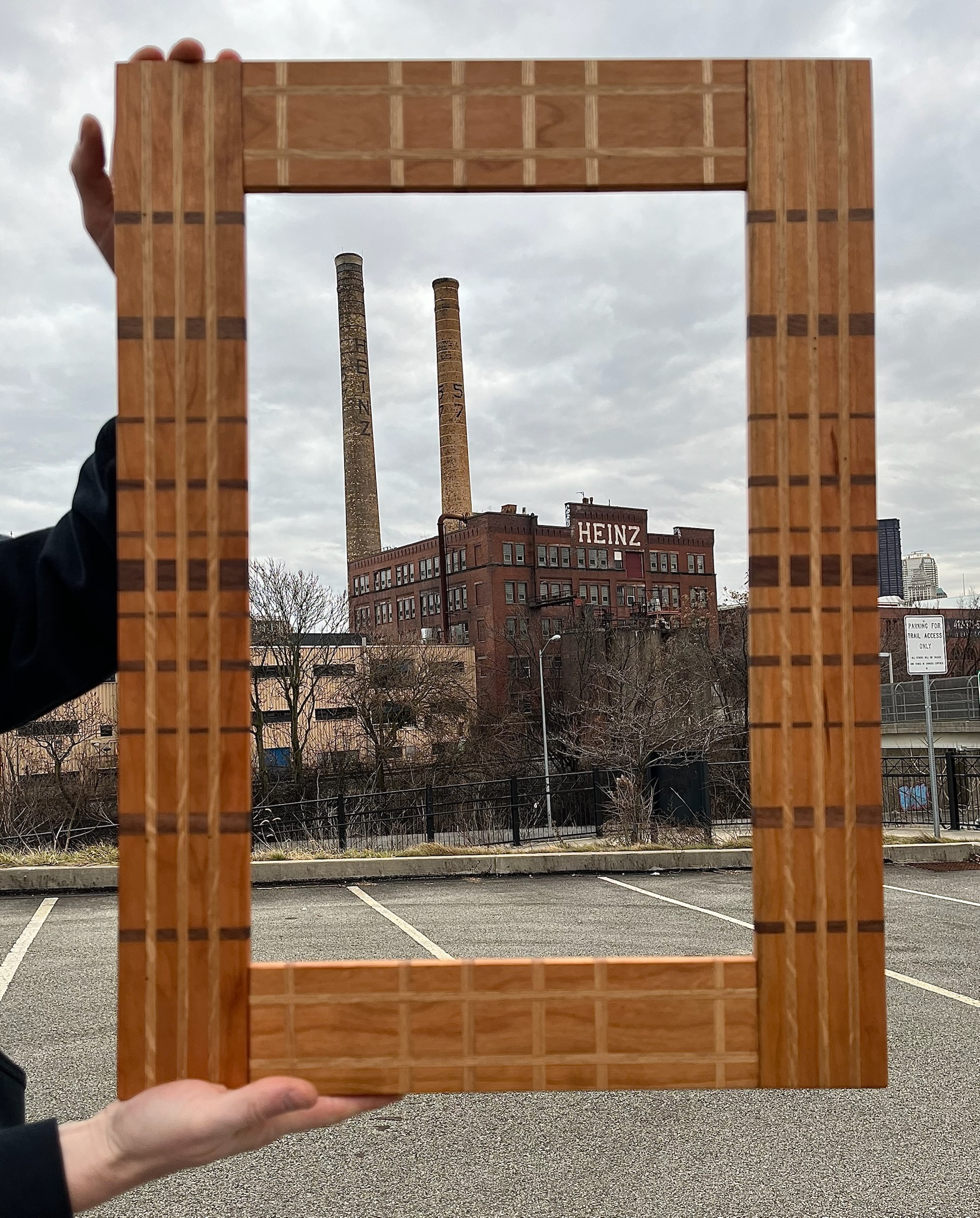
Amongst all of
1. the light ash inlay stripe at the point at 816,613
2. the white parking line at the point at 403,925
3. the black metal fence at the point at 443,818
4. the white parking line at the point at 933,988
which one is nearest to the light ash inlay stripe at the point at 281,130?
the light ash inlay stripe at the point at 816,613

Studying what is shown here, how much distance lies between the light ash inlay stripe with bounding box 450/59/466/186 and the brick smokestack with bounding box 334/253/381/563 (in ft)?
141

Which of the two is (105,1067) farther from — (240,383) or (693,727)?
(693,727)

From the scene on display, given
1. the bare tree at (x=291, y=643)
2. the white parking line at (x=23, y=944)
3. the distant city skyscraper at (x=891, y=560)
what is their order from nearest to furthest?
the white parking line at (x=23, y=944), the bare tree at (x=291, y=643), the distant city skyscraper at (x=891, y=560)

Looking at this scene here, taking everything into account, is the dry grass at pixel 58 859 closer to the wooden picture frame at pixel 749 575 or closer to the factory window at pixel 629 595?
the wooden picture frame at pixel 749 575

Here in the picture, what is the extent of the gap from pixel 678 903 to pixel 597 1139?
512 cm

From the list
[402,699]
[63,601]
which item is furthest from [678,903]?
[402,699]

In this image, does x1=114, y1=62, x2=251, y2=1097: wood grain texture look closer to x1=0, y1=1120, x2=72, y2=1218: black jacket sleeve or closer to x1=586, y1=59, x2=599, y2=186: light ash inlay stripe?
x1=0, y1=1120, x2=72, y2=1218: black jacket sleeve

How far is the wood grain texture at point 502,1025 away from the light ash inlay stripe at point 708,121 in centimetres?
90

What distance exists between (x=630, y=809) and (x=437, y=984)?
12956 millimetres

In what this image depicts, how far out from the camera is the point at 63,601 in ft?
4.38

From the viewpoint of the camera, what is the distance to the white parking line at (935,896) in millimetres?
9789

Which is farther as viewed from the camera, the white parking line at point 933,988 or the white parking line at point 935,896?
the white parking line at point 935,896

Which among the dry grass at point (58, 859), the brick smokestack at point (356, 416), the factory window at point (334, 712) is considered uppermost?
the brick smokestack at point (356, 416)

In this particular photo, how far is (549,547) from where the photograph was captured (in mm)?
48344
